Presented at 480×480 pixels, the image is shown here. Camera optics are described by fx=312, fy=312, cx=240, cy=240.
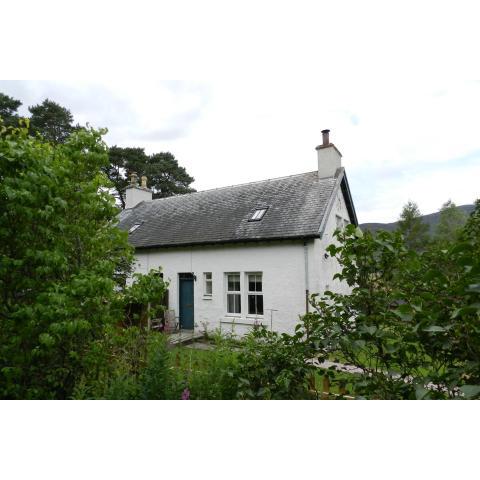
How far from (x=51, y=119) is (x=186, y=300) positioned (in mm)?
29138

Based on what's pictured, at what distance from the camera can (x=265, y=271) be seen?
41.7 ft

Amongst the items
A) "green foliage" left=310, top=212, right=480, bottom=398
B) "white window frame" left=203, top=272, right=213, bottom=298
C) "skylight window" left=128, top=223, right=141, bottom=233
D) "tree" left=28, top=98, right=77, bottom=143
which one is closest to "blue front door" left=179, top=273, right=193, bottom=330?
"white window frame" left=203, top=272, right=213, bottom=298

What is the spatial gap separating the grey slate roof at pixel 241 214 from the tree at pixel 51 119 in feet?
68.6

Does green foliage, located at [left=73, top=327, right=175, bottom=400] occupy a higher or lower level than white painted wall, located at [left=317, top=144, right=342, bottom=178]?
lower

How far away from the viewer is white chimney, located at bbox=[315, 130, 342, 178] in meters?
13.9

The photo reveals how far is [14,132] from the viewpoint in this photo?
3.23m

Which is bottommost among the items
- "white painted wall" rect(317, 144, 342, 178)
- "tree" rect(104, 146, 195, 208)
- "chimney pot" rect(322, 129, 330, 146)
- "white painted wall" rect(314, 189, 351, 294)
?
"white painted wall" rect(314, 189, 351, 294)

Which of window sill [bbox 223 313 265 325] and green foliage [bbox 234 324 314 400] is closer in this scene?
green foliage [bbox 234 324 314 400]

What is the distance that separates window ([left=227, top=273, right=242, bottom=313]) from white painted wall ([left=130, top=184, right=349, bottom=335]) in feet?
0.72

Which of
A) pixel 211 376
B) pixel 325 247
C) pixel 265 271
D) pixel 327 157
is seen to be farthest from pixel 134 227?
pixel 211 376

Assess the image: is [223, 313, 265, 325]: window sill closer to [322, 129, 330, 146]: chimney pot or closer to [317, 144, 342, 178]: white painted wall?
[317, 144, 342, 178]: white painted wall

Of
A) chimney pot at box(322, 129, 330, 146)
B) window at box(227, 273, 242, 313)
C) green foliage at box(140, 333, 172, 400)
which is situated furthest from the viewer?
chimney pot at box(322, 129, 330, 146)

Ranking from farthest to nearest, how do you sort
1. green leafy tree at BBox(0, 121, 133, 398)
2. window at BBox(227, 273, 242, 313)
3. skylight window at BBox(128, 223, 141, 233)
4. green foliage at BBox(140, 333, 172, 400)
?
skylight window at BBox(128, 223, 141, 233) → window at BBox(227, 273, 242, 313) → green leafy tree at BBox(0, 121, 133, 398) → green foliage at BBox(140, 333, 172, 400)

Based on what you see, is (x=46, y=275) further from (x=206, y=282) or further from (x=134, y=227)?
(x=134, y=227)
